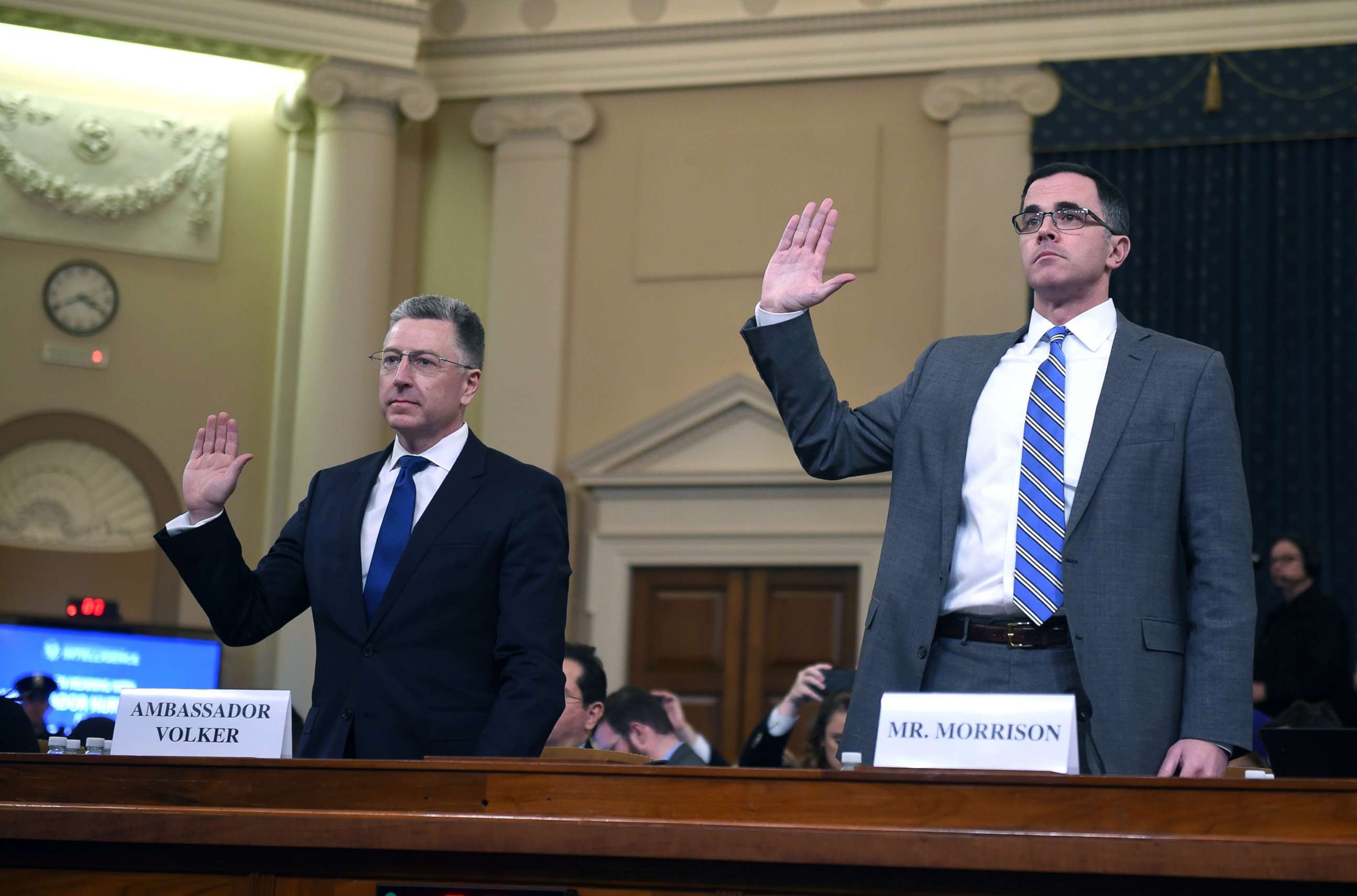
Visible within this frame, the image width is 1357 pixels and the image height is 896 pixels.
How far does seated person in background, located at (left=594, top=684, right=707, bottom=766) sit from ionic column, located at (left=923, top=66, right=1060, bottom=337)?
3814 mm

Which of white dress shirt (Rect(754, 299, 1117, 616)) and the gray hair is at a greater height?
the gray hair

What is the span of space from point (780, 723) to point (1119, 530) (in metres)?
2.55

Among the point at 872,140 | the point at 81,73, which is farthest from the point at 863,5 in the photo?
the point at 81,73

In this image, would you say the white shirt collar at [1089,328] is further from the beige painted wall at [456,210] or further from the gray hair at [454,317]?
the beige painted wall at [456,210]

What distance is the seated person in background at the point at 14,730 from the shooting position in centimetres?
297

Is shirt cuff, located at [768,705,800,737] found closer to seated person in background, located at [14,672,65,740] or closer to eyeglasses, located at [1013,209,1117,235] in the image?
eyeglasses, located at [1013,209,1117,235]

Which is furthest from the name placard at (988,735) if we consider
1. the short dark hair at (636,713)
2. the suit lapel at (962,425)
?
the short dark hair at (636,713)

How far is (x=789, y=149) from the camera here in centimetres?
882

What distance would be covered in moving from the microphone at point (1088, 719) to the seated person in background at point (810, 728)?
226cm

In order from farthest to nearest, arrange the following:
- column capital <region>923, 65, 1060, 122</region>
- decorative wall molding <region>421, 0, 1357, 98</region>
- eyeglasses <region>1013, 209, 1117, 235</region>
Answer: column capital <region>923, 65, 1060, 122</region>, decorative wall molding <region>421, 0, 1357, 98</region>, eyeglasses <region>1013, 209, 1117, 235</region>

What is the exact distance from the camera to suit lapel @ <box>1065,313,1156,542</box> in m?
2.41

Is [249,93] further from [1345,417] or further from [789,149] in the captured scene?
[1345,417]

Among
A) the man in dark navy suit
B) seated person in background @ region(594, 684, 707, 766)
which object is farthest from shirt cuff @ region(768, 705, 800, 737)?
the man in dark navy suit

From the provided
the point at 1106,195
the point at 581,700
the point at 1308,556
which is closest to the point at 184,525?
the point at 1106,195
